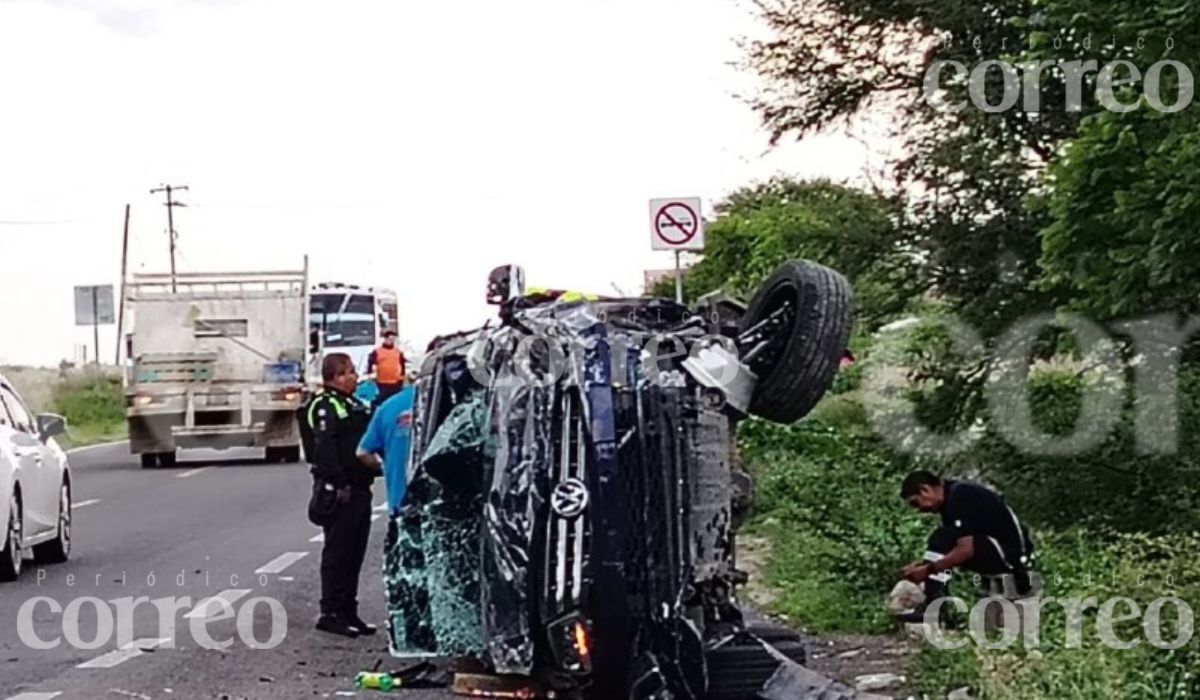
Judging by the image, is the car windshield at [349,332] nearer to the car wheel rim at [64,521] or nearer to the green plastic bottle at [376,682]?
the car wheel rim at [64,521]

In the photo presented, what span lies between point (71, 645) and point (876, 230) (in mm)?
11805

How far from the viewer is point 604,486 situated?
26.2ft

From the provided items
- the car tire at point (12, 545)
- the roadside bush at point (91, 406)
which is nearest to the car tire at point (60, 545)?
the car tire at point (12, 545)

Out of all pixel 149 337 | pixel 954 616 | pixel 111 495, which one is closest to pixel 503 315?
pixel 954 616

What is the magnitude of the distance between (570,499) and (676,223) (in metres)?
10.5

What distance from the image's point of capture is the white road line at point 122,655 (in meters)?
10.6

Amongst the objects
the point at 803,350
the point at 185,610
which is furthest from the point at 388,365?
the point at 803,350

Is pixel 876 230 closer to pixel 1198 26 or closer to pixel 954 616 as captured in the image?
pixel 1198 26

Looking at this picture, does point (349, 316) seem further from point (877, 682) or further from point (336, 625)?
point (877, 682)

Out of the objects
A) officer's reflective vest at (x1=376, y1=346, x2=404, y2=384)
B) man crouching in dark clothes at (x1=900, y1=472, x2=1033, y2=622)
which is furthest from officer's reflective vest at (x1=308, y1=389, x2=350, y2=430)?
officer's reflective vest at (x1=376, y1=346, x2=404, y2=384)

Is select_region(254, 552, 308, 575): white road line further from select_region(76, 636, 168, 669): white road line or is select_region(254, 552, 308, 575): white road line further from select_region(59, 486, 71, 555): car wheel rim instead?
select_region(76, 636, 168, 669): white road line

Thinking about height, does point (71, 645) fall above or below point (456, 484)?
below

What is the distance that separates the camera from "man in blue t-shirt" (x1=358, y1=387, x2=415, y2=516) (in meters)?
10.8

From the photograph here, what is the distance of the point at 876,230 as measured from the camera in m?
21.2
